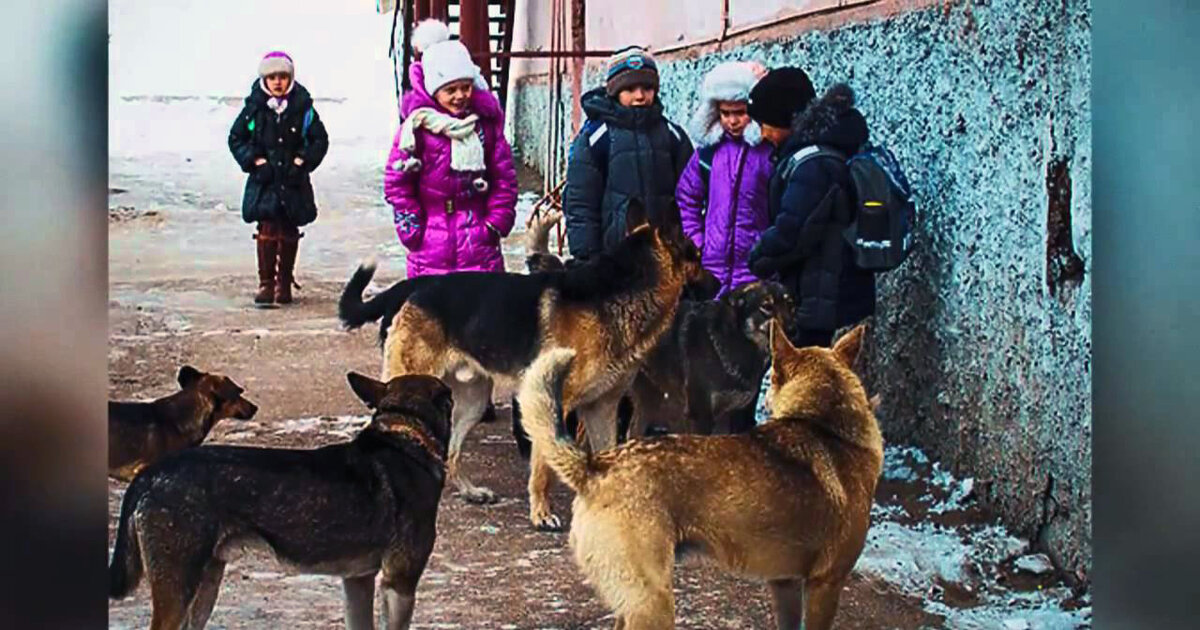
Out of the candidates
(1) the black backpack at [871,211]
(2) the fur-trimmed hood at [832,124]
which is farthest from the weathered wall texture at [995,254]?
(2) the fur-trimmed hood at [832,124]

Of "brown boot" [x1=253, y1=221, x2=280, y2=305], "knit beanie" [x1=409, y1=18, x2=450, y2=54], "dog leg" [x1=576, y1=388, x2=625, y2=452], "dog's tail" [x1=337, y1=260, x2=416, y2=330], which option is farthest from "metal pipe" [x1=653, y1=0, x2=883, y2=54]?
"brown boot" [x1=253, y1=221, x2=280, y2=305]

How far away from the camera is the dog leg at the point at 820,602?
A: 3.98 meters

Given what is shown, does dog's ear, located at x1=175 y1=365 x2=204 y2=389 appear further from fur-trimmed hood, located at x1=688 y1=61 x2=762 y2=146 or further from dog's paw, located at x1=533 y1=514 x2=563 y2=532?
fur-trimmed hood, located at x1=688 y1=61 x2=762 y2=146

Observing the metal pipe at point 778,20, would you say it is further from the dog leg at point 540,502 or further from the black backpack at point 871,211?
the dog leg at point 540,502

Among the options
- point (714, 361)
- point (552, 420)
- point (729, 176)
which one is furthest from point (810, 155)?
point (552, 420)

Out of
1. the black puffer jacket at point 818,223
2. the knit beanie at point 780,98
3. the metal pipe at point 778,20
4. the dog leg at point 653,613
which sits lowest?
the dog leg at point 653,613

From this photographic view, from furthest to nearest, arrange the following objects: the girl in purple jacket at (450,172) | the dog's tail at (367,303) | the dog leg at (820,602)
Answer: the girl in purple jacket at (450,172) < the dog's tail at (367,303) < the dog leg at (820,602)

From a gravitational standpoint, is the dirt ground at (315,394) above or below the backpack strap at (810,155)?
below

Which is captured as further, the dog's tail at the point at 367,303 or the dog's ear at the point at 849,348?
the dog's tail at the point at 367,303

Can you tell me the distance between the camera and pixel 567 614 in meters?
4.55

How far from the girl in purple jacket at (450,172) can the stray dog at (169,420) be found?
3.19ft

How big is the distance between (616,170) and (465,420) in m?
1.03
